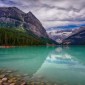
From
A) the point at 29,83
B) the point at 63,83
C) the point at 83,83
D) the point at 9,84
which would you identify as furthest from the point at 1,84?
the point at 83,83

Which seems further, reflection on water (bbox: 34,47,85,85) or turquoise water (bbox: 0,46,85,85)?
turquoise water (bbox: 0,46,85,85)

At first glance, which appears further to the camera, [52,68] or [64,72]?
[52,68]

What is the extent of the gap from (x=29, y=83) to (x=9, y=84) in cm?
314

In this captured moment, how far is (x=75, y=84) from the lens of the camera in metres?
27.6

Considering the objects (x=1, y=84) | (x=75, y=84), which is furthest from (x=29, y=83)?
(x=75, y=84)

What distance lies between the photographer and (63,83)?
92.1ft

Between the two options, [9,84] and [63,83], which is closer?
[9,84]

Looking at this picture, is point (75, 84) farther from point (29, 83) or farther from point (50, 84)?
point (29, 83)

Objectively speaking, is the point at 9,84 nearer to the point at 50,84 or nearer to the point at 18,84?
the point at 18,84

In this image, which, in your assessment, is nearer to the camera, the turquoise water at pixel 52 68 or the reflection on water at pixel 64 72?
the reflection on water at pixel 64 72

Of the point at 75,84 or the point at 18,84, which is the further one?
the point at 75,84

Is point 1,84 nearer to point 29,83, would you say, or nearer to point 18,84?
point 18,84

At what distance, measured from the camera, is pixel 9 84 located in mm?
25141

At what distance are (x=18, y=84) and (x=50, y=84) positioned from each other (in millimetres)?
4749
